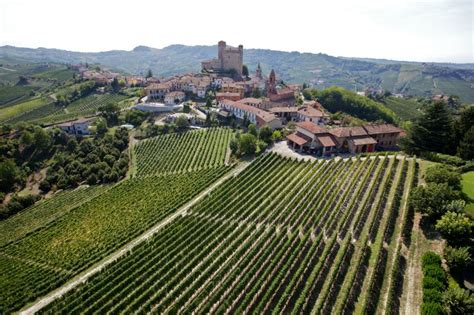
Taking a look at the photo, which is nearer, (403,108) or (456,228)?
(456,228)

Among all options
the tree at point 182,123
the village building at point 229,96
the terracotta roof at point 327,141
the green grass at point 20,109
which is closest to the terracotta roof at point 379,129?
the terracotta roof at point 327,141

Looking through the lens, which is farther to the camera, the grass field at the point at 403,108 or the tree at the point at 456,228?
the grass field at the point at 403,108

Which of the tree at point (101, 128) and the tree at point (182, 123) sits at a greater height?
the tree at point (182, 123)

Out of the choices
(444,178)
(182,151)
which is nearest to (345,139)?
(444,178)

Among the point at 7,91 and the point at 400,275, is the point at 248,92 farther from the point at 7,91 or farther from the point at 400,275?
the point at 7,91

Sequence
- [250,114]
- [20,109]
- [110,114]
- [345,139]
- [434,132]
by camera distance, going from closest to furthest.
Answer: [434,132] → [345,139] → [250,114] → [110,114] → [20,109]

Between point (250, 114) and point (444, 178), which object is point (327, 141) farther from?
point (250, 114)

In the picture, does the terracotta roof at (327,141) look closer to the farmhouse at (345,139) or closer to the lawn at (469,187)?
the farmhouse at (345,139)
